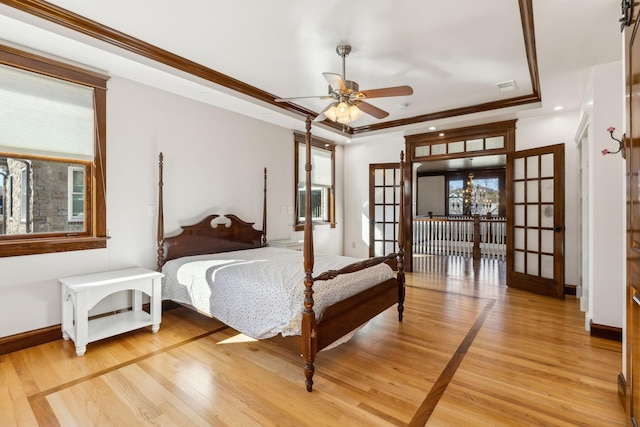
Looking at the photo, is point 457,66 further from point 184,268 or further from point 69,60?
point 69,60

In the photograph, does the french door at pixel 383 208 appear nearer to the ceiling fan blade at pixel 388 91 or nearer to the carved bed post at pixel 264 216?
the carved bed post at pixel 264 216

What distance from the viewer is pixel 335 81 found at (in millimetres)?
2611

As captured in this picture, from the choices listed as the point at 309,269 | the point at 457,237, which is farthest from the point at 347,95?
the point at 457,237

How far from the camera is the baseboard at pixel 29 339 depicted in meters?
2.58

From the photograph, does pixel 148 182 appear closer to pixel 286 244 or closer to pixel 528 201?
pixel 286 244

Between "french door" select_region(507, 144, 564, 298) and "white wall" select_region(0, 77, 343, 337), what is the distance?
382 centimetres

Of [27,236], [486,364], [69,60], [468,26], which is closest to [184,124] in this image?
[69,60]

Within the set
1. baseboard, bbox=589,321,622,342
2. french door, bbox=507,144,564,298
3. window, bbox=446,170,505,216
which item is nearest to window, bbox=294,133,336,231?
french door, bbox=507,144,564,298

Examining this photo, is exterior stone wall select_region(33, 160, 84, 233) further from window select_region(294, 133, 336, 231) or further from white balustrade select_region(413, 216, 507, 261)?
white balustrade select_region(413, 216, 507, 261)

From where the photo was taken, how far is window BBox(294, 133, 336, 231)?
5441mm

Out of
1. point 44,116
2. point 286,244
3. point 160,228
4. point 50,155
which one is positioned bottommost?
point 286,244

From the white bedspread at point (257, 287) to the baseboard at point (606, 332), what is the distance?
76.4 inches

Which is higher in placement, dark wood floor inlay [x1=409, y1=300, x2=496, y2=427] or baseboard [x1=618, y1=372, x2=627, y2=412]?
baseboard [x1=618, y1=372, x2=627, y2=412]

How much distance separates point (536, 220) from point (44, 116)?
5845 mm
